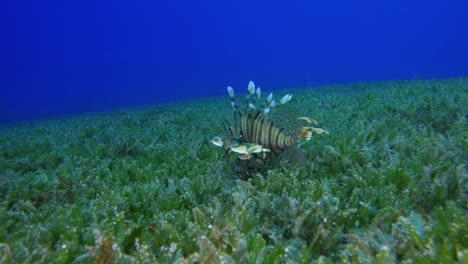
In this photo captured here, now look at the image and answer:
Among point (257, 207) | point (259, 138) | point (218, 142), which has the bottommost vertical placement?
point (257, 207)

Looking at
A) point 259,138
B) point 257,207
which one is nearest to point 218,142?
point 259,138

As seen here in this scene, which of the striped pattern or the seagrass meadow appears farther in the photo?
the striped pattern

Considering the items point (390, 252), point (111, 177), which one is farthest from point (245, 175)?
point (390, 252)

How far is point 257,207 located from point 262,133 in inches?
39.1

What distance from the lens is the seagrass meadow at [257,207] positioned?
6.76 feet

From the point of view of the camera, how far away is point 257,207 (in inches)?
111

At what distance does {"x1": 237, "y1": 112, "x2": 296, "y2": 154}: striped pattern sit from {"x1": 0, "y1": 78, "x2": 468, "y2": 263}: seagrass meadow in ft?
0.86

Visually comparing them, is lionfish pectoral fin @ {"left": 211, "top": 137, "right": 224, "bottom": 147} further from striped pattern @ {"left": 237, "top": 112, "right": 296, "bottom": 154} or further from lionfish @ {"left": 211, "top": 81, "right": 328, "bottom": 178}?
striped pattern @ {"left": 237, "top": 112, "right": 296, "bottom": 154}

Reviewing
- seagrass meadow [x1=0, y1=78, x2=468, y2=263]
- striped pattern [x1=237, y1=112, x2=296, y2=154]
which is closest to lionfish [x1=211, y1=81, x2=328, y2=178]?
striped pattern [x1=237, y1=112, x2=296, y2=154]

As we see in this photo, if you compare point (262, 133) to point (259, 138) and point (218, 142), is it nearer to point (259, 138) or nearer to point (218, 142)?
point (259, 138)

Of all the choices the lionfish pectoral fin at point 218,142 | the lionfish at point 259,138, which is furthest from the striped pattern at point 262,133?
the lionfish pectoral fin at point 218,142

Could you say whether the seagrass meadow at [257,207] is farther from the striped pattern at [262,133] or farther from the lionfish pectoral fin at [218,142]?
the lionfish pectoral fin at [218,142]

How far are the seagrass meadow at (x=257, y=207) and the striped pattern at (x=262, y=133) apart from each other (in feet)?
0.86

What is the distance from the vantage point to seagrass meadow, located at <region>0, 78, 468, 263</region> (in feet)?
6.76
